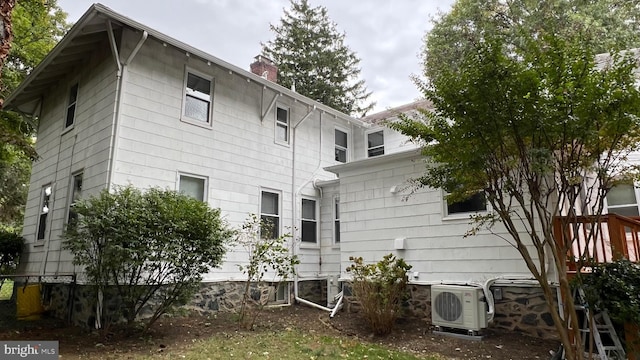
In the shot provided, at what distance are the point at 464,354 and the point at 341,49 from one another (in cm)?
2044

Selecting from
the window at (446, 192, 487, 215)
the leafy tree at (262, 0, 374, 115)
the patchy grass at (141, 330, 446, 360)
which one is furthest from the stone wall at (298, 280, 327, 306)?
the leafy tree at (262, 0, 374, 115)

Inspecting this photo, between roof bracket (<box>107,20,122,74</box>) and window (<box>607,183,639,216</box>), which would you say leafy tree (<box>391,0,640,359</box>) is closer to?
window (<box>607,183,639,216</box>)

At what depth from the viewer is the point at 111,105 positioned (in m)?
A: 7.40

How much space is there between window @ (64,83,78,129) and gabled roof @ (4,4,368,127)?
53 cm

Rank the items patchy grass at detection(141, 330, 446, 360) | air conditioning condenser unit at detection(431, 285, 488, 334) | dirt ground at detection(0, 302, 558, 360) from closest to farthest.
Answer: patchy grass at detection(141, 330, 446, 360) < dirt ground at detection(0, 302, 558, 360) < air conditioning condenser unit at detection(431, 285, 488, 334)

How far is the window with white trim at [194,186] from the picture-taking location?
26.5 ft

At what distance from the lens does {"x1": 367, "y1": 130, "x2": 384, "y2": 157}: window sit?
1252 cm

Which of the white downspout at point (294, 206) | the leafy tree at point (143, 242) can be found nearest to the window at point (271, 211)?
the white downspout at point (294, 206)

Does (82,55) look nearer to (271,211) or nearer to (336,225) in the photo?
(271,211)

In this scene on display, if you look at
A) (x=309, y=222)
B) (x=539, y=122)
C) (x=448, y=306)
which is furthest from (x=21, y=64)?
(x=539, y=122)

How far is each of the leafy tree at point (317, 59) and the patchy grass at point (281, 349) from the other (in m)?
17.4

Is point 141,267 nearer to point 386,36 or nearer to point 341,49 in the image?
point 386,36

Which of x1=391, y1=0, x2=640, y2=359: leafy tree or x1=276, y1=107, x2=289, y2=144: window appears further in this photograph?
x1=276, y1=107, x2=289, y2=144: window

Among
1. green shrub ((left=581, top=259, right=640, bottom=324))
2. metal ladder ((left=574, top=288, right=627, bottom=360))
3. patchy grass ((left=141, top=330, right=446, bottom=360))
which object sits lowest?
patchy grass ((left=141, top=330, right=446, bottom=360))
